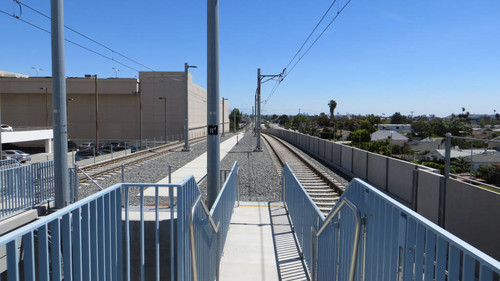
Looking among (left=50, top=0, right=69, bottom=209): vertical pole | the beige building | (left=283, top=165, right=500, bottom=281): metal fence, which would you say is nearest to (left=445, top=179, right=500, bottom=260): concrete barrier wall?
(left=283, top=165, right=500, bottom=281): metal fence

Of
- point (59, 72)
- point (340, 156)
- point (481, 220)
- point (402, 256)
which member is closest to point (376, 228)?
point (402, 256)

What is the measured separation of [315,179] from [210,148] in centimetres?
1050

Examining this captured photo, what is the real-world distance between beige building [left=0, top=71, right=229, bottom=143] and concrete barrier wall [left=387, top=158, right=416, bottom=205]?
Result: 2170 inches

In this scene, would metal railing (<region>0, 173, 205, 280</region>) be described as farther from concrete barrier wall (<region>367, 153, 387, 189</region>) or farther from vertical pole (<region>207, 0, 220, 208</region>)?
concrete barrier wall (<region>367, 153, 387, 189</region>)

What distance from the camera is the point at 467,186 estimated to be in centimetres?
775

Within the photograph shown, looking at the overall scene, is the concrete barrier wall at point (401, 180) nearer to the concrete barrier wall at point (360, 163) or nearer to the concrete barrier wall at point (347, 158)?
the concrete barrier wall at point (360, 163)

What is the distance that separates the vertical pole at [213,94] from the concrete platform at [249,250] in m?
1.01

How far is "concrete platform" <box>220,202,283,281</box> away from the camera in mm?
5637

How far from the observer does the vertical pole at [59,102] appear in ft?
25.1

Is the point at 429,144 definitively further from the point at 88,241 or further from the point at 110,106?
the point at 110,106

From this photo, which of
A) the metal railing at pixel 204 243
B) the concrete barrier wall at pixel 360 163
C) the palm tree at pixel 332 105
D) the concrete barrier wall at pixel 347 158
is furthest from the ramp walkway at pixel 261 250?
the palm tree at pixel 332 105

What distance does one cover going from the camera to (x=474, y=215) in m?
7.44

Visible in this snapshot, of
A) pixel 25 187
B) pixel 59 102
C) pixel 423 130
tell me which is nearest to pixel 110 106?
pixel 423 130

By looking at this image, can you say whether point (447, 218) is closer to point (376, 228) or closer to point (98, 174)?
point (376, 228)
